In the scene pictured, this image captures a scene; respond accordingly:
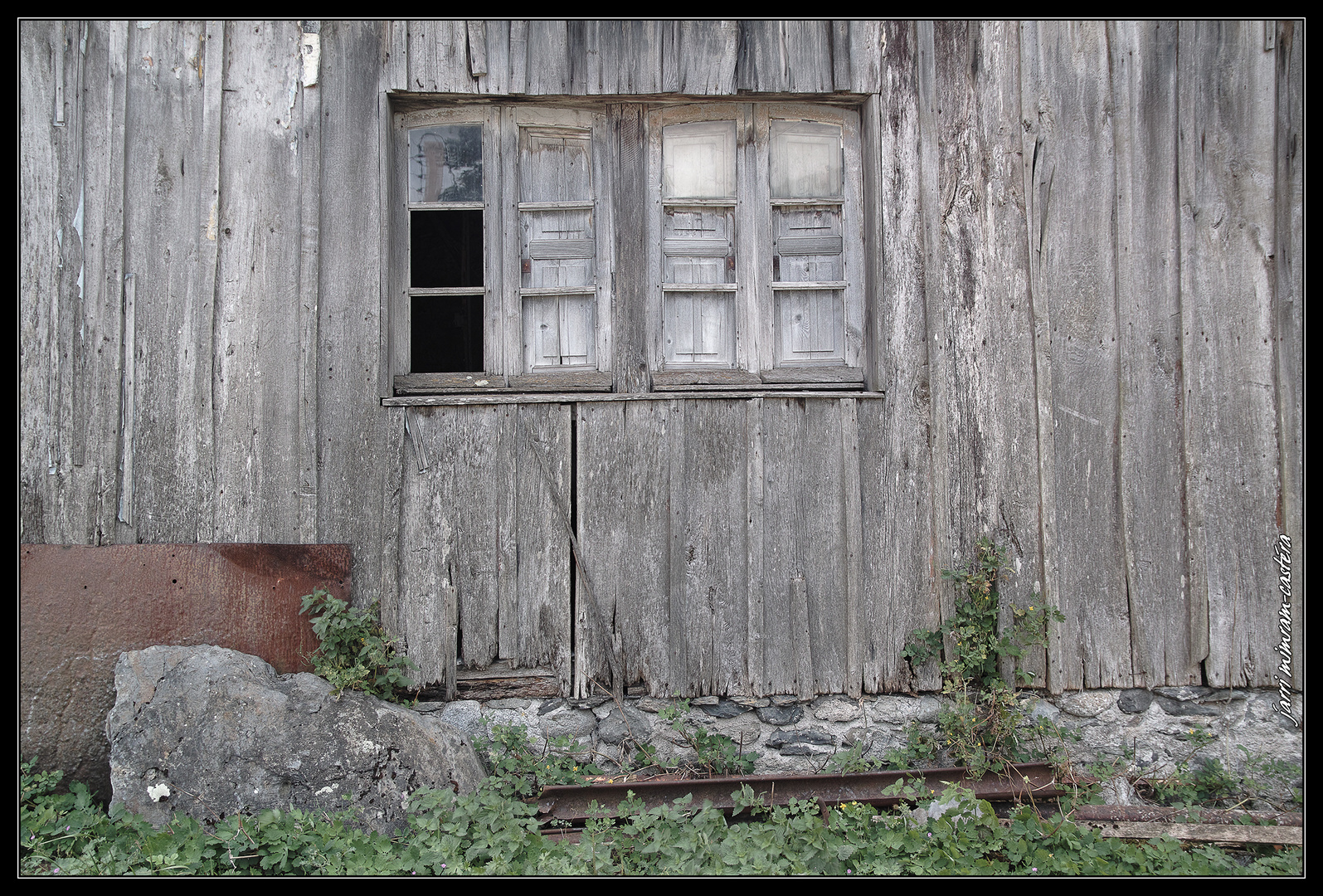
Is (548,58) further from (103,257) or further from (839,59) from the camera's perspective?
(103,257)

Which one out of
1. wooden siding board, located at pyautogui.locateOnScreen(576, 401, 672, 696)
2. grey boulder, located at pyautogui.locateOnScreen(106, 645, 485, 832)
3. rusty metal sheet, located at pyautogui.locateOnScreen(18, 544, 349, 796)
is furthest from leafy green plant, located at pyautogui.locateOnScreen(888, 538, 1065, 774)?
rusty metal sheet, located at pyautogui.locateOnScreen(18, 544, 349, 796)

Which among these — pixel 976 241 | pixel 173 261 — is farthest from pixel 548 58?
pixel 976 241

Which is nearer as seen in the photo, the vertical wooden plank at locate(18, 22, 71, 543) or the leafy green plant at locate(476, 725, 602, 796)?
the leafy green plant at locate(476, 725, 602, 796)

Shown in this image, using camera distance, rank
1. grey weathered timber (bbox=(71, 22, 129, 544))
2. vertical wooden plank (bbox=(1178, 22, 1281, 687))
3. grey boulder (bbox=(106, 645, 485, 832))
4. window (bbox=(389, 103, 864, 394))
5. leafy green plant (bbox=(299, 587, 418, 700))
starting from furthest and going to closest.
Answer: window (bbox=(389, 103, 864, 394)) < vertical wooden plank (bbox=(1178, 22, 1281, 687)) < grey weathered timber (bbox=(71, 22, 129, 544)) < leafy green plant (bbox=(299, 587, 418, 700)) < grey boulder (bbox=(106, 645, 485, 832))

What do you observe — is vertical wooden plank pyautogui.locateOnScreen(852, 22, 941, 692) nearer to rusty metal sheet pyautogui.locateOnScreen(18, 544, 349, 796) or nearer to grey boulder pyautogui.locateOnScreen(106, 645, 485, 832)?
grey boulder pyautogui.locateOnScreen(106, 645, 485, 832)

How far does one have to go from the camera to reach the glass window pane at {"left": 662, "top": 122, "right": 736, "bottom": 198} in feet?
11.7

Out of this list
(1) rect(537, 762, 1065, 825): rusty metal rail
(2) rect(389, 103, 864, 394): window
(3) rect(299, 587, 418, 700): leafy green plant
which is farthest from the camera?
(2) rect(389, 103, 864, 394): window

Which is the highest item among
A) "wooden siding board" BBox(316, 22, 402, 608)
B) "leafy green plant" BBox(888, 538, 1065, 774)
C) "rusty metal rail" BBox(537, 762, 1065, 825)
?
"wooden siding board" BBox(316, 22, 402, 608)

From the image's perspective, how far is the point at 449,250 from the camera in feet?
19.3

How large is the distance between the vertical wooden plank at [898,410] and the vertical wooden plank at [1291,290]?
155 centimetres

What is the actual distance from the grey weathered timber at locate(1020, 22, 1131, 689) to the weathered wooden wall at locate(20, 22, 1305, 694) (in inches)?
0.6

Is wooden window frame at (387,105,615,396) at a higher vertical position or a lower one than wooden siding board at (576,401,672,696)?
higher

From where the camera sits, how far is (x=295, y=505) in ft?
10.9

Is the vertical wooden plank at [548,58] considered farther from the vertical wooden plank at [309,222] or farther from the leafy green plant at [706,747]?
the leafy green plant at [706,747]
